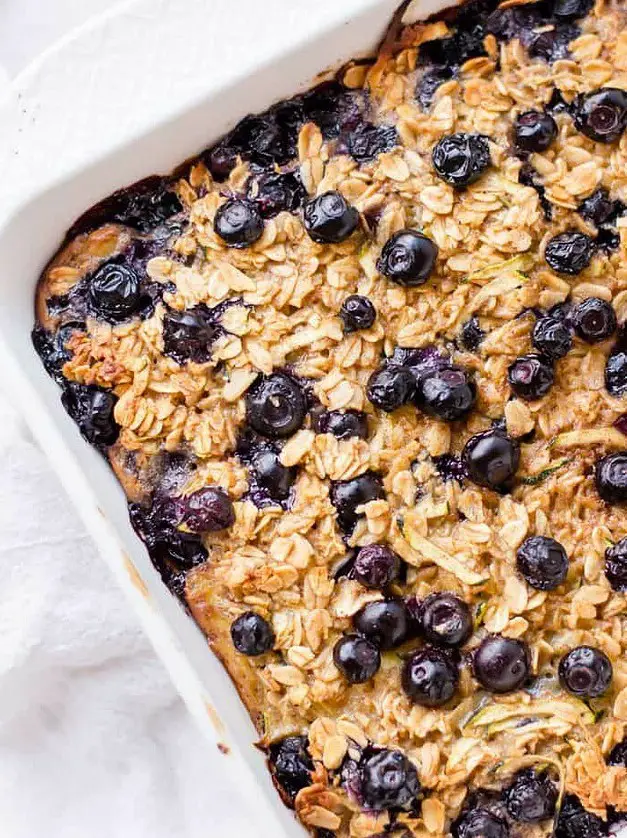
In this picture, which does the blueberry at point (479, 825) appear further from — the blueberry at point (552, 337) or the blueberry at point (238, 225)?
the blueberry at point (238, 225)

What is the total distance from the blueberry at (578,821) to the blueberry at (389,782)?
0.22m

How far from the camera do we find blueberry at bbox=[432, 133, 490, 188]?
1790mm

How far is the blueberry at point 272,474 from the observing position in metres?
1.81

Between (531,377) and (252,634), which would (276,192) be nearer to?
(531,377)

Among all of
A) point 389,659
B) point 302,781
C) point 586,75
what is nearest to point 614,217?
point 586,75

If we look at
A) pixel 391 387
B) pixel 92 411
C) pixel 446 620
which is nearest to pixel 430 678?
pixel 446 620

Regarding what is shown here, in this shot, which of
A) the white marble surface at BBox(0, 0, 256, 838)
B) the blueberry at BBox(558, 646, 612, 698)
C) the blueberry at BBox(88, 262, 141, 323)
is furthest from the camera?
the white marble surface at BBox(0, 0, 256, 838)

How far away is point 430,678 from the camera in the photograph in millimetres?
1735

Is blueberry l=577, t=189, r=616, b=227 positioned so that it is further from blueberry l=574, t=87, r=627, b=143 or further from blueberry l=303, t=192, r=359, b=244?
blueberry l=303, t=192, r=359, b=244

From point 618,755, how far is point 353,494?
55cm

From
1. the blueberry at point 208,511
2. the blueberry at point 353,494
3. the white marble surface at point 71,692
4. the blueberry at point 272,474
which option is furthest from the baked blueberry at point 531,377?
the white marble surface at point 71,692

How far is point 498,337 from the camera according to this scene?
1791mm

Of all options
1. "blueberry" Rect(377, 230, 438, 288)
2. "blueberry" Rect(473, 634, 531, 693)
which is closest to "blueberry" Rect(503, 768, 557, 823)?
"blueberry" Rect(473, 634, 531, 693)

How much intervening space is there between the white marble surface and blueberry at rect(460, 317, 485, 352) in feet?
2.99
